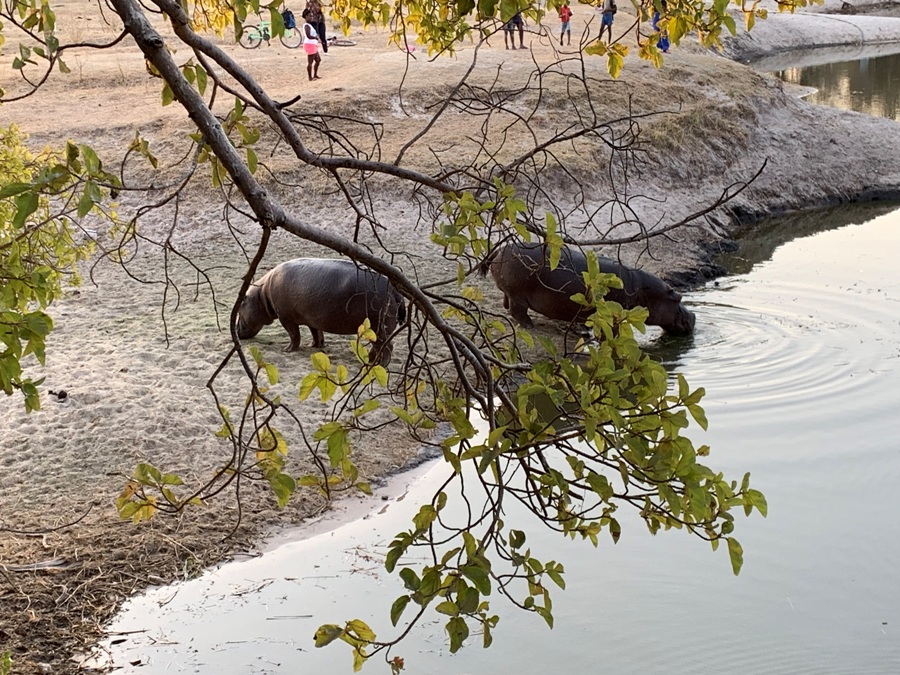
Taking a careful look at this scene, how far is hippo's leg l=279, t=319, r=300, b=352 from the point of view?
8.18 m

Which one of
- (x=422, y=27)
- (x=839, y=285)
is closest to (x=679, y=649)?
(x=422, y=27)

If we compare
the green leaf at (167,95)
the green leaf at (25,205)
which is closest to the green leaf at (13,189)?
the green leaf at (25,205)

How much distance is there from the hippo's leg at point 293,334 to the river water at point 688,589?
2004 millimetres

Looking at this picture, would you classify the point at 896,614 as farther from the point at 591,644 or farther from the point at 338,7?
the point at 338,7

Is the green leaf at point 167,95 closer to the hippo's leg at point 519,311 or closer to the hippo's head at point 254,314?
the hippo's head at point 254,314

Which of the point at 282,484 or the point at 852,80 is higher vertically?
the point at 282,484

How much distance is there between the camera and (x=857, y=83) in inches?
915

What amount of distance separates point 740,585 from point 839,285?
5762 millimetres

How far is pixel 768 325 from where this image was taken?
9.29 meters

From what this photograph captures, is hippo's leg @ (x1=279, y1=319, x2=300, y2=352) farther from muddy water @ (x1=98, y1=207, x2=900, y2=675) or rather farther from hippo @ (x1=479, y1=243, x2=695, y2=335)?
muddy water @ (x1=98, y1=207, x2=900, y2=675)

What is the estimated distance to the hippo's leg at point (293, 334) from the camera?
818cm

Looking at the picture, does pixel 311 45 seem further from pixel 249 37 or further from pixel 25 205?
pixel 25 205

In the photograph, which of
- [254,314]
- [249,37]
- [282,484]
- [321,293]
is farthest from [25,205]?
[254,314]

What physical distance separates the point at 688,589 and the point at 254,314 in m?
4.17
